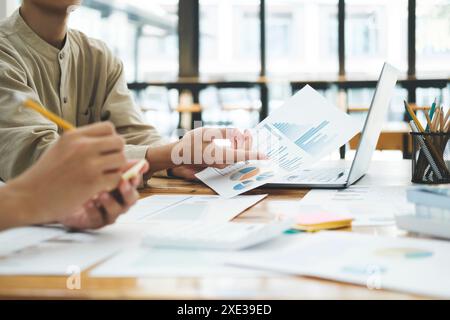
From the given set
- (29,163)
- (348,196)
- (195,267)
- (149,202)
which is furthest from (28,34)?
(195,267)

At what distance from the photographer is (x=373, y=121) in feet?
3.93

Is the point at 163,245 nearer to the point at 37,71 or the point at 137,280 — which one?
the point at 137,280

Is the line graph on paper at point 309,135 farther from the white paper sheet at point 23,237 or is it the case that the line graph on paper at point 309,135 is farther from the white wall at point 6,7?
the white wall at point 6,7

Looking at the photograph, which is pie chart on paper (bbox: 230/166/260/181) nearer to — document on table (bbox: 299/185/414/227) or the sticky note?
document on table (bbox: 299/185/414/227)

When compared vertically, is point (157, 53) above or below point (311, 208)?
above

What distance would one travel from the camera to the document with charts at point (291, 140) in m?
1.20

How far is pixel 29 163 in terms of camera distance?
1.16 metres

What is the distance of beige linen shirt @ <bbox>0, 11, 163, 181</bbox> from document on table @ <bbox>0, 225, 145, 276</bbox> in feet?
1.38

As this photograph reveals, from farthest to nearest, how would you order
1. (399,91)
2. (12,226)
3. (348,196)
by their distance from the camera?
(399,91), (348,196), (12,226)

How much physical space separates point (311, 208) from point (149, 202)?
30 centimetres

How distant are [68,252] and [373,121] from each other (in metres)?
0.73

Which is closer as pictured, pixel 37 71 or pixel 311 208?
pixel 311 208

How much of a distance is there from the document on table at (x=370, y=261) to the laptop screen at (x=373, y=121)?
17.8 inches

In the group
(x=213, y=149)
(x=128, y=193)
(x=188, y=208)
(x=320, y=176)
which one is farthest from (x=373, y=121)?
(x=128, y=193)
